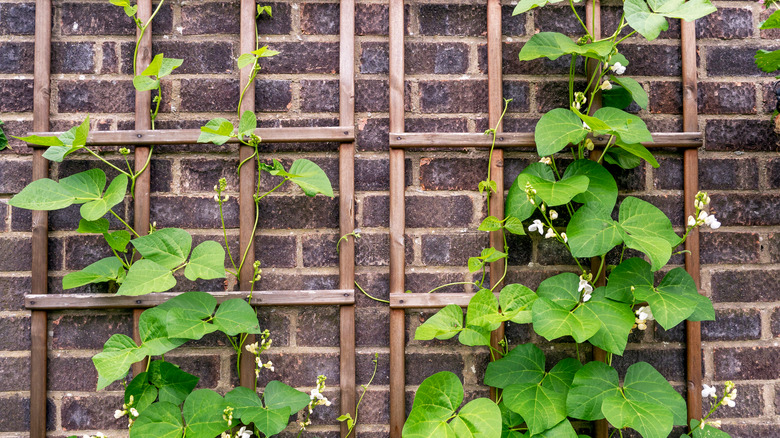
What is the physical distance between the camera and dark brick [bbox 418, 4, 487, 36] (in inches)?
51.7

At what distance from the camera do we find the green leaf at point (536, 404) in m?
1.13

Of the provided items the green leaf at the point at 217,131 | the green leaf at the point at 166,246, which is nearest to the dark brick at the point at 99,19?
the green leaf at the point at 217,131

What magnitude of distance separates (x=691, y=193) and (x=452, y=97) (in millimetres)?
686

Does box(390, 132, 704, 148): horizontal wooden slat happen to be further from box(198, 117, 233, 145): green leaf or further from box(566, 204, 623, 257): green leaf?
box(198, 117, 233, 145): green leaf

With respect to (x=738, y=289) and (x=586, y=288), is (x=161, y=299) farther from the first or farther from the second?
(x=738, y=289)

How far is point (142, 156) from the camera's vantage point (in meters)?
1.26

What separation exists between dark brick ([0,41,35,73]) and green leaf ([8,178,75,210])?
0.34 metres

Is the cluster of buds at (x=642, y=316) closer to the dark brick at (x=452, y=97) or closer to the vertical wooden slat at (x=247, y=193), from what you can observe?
the dark brick at (x=452, y=97)

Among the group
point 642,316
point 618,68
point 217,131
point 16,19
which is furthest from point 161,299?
point 618,68

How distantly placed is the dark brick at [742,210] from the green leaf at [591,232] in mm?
392

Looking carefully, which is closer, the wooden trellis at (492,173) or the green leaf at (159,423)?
the green leaf at (159,423)

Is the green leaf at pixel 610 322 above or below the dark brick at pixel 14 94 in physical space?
below

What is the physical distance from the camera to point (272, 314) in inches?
50.2

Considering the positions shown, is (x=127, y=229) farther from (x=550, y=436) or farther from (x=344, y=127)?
(x=550, y=436)
